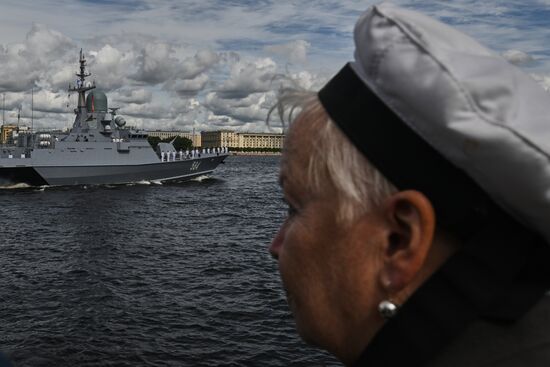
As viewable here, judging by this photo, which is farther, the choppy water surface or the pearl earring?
the choppy water surface

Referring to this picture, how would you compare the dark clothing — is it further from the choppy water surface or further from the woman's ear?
the choppy water surface

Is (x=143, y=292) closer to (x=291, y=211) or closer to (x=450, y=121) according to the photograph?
(x=291, y=211)

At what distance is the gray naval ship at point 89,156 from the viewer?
43.7 metres

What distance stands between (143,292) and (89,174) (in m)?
32.8

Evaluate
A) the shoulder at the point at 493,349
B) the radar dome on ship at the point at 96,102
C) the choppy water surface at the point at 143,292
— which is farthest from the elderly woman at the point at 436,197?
the radar dome on ship at the point at 96,102

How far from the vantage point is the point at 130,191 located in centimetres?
4312

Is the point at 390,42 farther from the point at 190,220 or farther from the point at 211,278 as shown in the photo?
the point at 190,220

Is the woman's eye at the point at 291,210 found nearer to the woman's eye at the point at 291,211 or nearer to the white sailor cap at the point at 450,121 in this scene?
the woman's eye at the point at 291,211

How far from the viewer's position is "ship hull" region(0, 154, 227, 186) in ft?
144

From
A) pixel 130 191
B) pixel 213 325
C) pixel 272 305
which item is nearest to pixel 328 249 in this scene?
pixel 213 325

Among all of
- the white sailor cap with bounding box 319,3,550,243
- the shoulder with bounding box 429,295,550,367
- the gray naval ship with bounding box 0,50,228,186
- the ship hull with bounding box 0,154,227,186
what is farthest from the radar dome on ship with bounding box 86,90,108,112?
the shoulder with bounding box 429,295,550,367

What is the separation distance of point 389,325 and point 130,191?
43.7 m

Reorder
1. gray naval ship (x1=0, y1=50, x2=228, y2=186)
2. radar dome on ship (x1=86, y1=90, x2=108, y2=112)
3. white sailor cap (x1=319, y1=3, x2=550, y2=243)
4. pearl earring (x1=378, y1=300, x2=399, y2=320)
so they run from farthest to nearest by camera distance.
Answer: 1. radar dome on ship (x1=86, y1=90, x2=108, y2=112)
2. gray naval ship (x1=0, y1=50, x2=228, y2=186)
3. pearl earring (x1=378, y1=300, x2=399, y2=320)
4. white sailor cap (x1=319, y1=3, x2=550, y2=243)

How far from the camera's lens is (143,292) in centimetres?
1501
